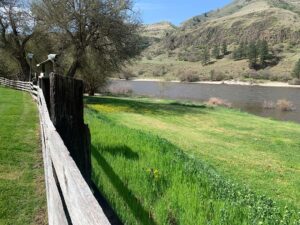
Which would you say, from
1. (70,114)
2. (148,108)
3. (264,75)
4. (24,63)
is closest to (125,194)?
(70,114)

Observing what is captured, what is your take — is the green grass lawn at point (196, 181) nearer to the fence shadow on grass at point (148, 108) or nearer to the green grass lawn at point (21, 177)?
the green grass lawn at point (21, 177)

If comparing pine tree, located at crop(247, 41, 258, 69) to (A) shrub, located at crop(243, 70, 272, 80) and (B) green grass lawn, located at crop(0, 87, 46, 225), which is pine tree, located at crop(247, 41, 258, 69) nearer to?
(A) shrub, located at crop(243, 70, 272, 80)

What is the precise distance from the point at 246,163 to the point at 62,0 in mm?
24556

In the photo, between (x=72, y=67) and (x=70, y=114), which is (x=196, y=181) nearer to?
(x=70, y=114)

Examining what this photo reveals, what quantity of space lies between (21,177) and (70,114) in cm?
226

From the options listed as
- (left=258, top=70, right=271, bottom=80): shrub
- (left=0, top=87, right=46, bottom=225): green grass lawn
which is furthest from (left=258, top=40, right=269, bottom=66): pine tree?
(left=0, top=87, right=46, bottom=225): green grass lawn

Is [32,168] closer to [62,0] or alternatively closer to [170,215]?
[170,215]

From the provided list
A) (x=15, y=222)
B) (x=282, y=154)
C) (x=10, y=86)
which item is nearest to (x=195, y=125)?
(x=282, y=154)

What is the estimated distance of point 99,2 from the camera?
31844mm

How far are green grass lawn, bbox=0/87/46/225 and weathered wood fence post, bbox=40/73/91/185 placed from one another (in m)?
0.90

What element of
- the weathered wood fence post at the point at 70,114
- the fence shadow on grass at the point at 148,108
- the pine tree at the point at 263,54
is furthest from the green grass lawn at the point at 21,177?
the pine tree at the point at 263,54

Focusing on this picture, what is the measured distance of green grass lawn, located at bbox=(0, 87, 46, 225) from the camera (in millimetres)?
4965

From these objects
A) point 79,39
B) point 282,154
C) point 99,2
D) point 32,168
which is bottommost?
point 282,154

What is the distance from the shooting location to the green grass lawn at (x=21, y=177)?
4.96 meters
